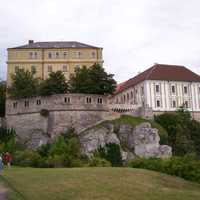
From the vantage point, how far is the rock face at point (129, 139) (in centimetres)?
5512

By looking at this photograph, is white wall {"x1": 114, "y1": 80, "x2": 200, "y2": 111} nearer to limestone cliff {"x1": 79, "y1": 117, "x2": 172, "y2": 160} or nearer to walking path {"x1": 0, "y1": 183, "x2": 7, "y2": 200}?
limestone cliff {"x1": 79, "y1": 117, "x2": 172, "y2": 160}

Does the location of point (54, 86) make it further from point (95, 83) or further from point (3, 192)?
point (3, 192)

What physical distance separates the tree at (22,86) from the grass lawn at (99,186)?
37025 mm

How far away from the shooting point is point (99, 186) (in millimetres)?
22391

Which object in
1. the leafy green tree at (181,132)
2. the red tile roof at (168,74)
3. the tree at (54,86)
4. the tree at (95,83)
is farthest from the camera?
the red tile roof at (168,74)

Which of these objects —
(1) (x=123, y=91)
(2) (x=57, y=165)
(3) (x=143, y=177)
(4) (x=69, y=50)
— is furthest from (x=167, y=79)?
(3) (x=143, y=177)

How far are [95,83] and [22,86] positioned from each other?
1206 cm

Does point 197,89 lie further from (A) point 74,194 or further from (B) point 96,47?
(A) point 74,194

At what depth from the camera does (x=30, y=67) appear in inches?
2891

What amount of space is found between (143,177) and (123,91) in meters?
59.0

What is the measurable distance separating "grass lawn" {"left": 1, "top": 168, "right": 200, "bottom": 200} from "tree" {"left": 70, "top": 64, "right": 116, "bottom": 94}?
33.2 meters

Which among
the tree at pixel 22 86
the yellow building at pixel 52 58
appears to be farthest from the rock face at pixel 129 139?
the yellow building at pixel 52 58

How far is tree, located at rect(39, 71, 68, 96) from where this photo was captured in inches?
2341

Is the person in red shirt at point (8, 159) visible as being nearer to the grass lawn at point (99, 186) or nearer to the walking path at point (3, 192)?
the grass lawn at point (99, 186)
